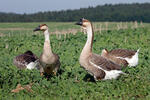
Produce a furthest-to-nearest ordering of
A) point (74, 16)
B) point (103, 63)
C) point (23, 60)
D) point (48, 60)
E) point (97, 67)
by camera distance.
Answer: point (74, 16) → point (23, 60) → point (48, 60) → point (103, 63) → point (97, 67)

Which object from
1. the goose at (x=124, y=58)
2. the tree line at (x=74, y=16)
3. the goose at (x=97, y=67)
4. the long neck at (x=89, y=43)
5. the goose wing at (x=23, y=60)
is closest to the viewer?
the goose at (x=97, y=67)

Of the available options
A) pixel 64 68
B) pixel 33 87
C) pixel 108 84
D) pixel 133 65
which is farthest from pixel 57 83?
pixel 133 65

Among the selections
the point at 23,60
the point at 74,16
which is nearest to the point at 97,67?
the point at 23,60

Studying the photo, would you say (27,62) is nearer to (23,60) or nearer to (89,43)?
(23,60)

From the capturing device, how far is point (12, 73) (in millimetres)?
12438

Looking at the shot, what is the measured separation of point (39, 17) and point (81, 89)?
10798cm

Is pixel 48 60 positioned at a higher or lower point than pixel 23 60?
higher

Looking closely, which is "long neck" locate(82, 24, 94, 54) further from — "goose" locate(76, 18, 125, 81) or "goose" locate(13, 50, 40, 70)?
"goose" locate(13, 50, 40, 70)

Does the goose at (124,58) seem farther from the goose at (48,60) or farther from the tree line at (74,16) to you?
the tree line at (74,16)

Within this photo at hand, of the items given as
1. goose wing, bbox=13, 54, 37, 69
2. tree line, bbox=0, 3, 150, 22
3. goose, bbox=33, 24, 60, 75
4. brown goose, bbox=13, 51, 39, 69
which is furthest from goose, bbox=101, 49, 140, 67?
tree line, bbox=0, 3, 150, 22

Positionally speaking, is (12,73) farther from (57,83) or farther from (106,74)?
(106,74)

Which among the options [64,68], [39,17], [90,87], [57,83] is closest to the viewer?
[90,87]

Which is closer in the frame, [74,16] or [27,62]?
[27,62]

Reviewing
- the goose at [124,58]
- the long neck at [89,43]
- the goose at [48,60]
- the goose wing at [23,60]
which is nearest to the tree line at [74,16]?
the goose at [124,58]
